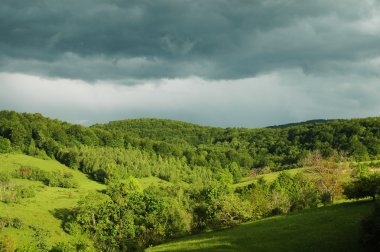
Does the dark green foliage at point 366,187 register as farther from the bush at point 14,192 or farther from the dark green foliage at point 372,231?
the bush at point 14,192

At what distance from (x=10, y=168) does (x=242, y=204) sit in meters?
149

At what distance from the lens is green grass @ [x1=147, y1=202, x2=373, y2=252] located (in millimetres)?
42719

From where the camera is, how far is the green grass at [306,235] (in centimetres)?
4272

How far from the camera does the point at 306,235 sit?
4784 cm

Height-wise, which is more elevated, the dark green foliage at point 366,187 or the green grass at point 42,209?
the dark green foliage at point 366,187

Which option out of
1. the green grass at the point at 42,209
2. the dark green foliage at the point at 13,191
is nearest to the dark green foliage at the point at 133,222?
the green grass at the point at 42,209

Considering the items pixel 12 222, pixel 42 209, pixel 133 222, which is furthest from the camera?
pixel 42 209

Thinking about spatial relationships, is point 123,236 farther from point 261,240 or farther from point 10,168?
point 10,168

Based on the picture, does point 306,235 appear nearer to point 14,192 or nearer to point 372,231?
point 372,231

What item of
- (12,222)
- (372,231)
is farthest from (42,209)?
(372,231)

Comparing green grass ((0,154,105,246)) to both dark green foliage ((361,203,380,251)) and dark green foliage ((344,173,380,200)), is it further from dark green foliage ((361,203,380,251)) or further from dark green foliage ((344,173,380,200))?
dark green foliage ((361,203,380,251))

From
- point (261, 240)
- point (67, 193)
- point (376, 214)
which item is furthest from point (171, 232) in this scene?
point (67, 193)

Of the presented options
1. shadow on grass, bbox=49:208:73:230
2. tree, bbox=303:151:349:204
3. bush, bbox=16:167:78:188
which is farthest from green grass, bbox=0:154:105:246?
tree, bbox=303:151:349:204

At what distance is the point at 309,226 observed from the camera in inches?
2067
